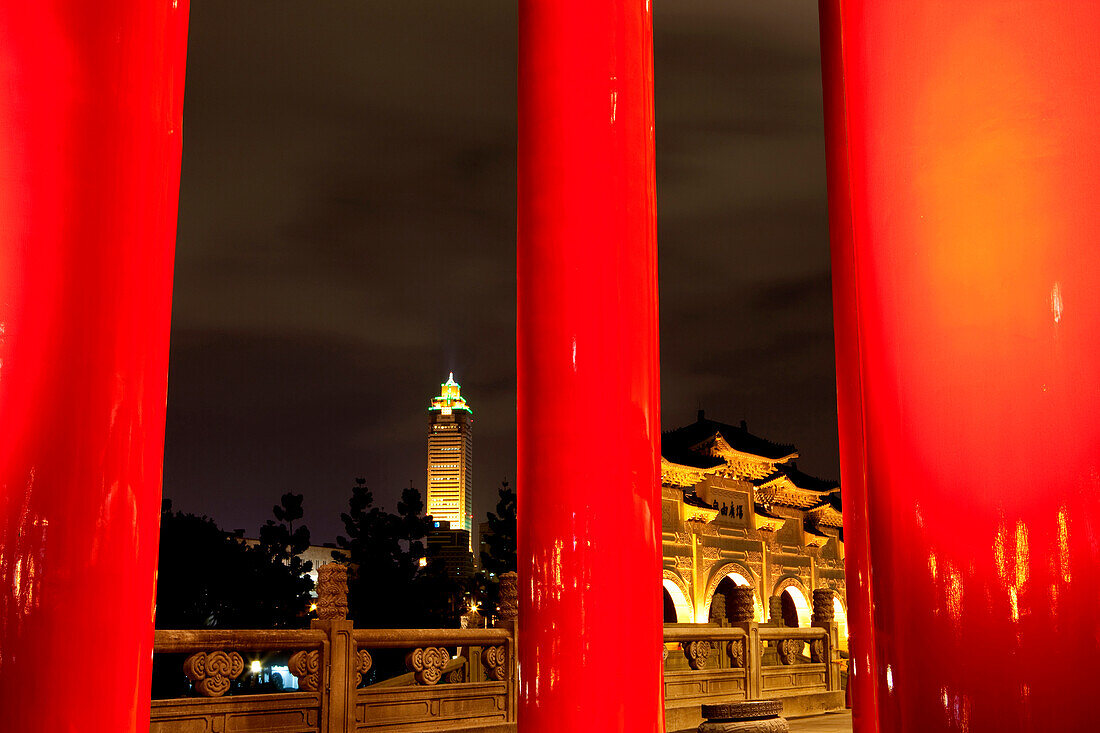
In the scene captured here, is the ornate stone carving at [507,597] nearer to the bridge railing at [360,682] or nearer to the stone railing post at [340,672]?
the bridge railing at [360,682]

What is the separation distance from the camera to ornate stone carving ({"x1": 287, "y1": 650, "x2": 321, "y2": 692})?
959 centimetres

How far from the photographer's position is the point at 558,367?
4723 mm

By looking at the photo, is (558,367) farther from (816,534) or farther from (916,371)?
(816,534)

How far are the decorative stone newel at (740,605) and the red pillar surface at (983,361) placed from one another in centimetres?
1581

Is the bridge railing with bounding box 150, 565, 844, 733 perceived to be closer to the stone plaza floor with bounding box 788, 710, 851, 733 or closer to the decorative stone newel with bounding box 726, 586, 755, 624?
the stone plaza floor with bounding box 788, 710, 851, 733

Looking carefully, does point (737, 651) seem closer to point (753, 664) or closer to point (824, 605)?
point (753, 664)

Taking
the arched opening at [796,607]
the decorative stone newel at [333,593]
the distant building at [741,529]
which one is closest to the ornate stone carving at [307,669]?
the decorative stone newel at [333,593]

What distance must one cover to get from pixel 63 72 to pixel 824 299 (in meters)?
36.8

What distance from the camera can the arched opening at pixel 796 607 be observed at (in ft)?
145

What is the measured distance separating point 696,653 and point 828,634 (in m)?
4.78

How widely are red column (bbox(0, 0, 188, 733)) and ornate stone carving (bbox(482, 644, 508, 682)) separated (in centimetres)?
868

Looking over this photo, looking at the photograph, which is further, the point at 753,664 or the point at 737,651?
the point at 737,651

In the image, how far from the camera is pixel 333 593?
10727 millimetres

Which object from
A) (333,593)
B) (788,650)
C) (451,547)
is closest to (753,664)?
(788,650)
